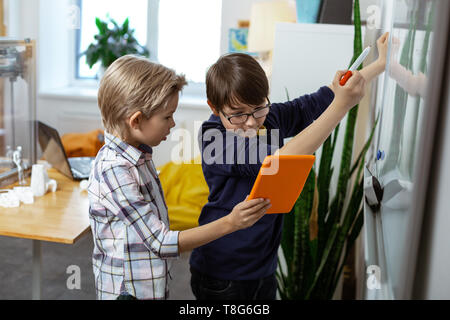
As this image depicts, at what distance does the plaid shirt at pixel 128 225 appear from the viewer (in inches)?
38.4

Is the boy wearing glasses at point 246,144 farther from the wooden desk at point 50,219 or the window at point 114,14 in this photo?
the window at point 114,14

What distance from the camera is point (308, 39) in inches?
67.2

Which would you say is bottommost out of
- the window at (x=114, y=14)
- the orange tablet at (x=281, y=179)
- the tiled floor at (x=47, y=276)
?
the tiled floor at (x=47, y=276)

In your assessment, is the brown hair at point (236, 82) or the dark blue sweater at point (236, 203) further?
the dark blue sweater at point (236, 203)

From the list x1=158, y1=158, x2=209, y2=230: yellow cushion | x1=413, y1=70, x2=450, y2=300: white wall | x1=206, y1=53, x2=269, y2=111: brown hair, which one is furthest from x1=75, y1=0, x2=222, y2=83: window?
x1=413, y1=70, x2=450, y2=300: white wall

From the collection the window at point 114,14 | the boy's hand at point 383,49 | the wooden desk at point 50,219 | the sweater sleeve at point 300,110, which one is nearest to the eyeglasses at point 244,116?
the sweater sleeve at point 300,110

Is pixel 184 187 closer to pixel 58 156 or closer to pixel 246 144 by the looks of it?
pixel 58 156

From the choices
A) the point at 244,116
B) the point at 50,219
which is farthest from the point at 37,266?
the point at 244,116

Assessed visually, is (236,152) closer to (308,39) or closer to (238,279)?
(238,279)

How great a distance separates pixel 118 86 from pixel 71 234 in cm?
60

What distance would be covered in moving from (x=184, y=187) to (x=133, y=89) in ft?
6.36

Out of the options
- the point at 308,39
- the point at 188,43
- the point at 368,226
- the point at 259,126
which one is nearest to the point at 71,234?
the point at 259,126

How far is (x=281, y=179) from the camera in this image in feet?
2.79

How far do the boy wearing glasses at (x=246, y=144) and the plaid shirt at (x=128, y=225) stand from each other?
14 cm
